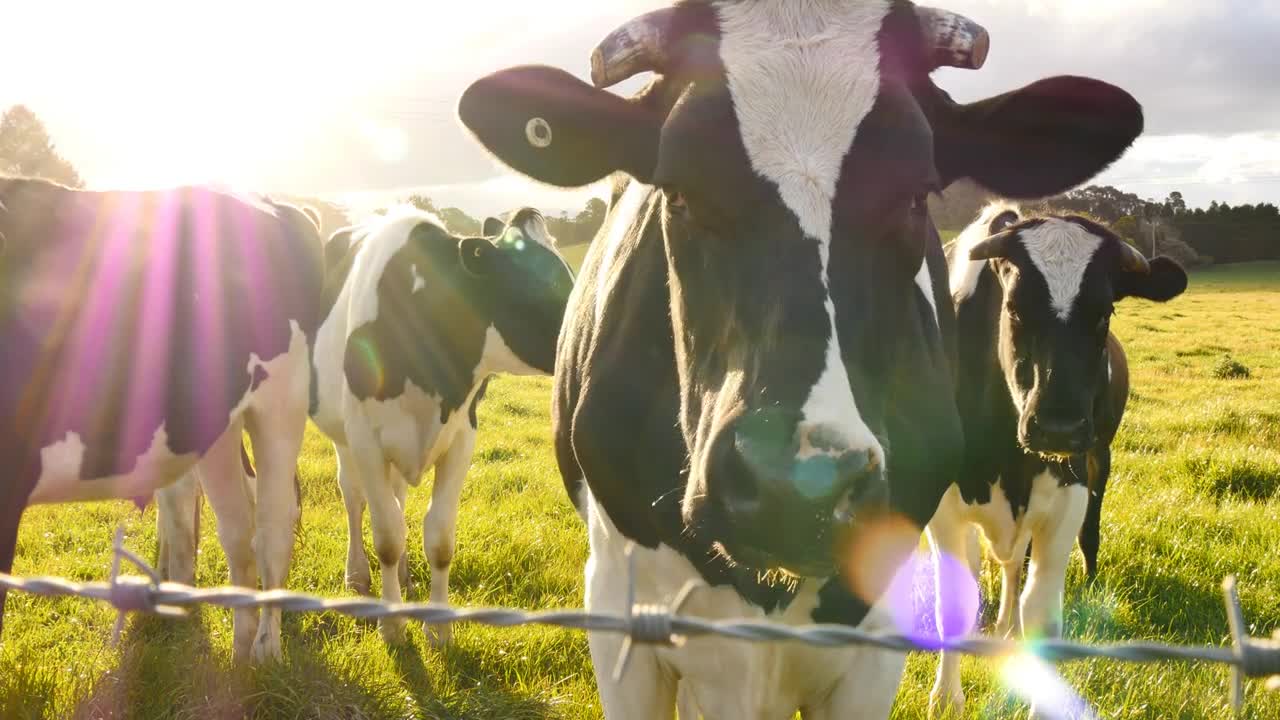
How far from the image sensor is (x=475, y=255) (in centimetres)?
524

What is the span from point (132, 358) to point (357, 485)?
87.7 inches

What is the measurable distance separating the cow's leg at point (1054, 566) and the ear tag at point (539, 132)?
117 inches

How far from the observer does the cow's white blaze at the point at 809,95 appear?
1.71 m

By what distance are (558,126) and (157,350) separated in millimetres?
2356

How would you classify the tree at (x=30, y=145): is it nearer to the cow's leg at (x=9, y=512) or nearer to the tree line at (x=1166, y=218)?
the tree line at (x=1166, y=218)

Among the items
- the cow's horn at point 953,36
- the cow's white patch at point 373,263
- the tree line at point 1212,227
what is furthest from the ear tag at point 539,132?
the tree line at point 1212,227

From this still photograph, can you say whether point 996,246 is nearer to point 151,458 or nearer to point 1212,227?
point 151,458

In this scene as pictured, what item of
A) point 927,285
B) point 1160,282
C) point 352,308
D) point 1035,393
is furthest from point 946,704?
point 352,308

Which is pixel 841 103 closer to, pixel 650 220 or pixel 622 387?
pixel 650 220

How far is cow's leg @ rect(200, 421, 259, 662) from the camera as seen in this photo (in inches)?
182

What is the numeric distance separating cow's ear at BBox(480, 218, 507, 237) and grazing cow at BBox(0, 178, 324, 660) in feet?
4.72

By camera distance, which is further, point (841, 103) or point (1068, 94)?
point (1068, 94)

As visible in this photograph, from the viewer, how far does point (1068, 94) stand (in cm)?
227

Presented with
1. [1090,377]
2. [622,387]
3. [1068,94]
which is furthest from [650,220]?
[1090,377]
